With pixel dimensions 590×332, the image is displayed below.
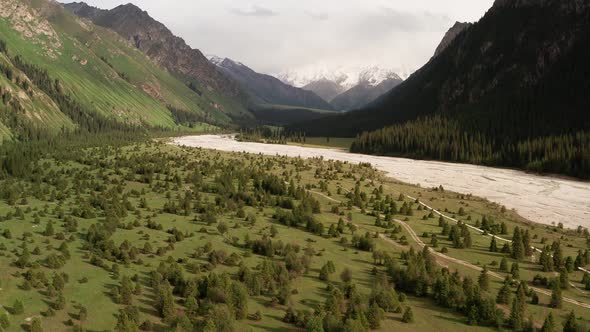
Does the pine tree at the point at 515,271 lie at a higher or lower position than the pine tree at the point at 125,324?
higher

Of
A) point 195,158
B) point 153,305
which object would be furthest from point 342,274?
point 195,158

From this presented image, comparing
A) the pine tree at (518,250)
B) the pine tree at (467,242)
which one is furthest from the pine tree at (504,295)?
the pine tree at (467,242)

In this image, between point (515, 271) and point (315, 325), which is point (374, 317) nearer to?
point (315, 325)

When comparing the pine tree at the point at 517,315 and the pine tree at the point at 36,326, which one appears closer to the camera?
the pine tree at the point at 36,326

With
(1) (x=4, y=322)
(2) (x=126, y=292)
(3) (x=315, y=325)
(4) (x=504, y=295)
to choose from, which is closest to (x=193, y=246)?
(2) (x=126, y=292)

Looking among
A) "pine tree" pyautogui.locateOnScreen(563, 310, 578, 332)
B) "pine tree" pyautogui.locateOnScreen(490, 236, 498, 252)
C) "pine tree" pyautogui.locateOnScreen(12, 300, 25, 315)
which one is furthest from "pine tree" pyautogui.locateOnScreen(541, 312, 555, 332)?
"pine tree" pyautogui.locateOnScreen(12, 300, 25, 315)

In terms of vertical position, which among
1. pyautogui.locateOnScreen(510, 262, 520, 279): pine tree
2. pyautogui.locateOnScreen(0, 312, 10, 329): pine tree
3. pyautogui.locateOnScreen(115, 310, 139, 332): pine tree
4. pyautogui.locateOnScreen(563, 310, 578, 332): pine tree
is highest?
pyautogui.locateOnScreen(510, 262, 520, 279): pine tree

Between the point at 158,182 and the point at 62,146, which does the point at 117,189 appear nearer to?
the point at 158,182

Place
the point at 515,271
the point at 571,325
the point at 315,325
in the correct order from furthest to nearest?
the point at 515,271 < the point at 571,325 < the point at 315,325

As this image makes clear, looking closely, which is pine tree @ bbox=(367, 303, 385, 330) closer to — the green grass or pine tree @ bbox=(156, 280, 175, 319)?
the green grass

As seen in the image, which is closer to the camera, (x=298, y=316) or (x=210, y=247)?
(x=298, y=316)

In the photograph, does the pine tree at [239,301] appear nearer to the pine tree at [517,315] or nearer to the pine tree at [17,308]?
the pine tree at [17,308]
